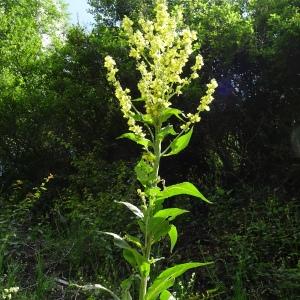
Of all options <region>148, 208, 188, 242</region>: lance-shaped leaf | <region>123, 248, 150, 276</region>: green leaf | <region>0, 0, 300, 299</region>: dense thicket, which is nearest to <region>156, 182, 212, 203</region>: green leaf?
<region>148, 208, 188, 242</region>: lance-shaped leaf

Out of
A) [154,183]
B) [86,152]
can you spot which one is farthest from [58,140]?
[154,183]

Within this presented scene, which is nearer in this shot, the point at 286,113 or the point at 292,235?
the point at 292,235

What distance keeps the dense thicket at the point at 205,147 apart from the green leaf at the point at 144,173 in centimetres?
176

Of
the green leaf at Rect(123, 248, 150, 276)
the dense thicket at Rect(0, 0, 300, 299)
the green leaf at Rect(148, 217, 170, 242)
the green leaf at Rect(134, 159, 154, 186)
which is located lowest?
the green leaf at Rect(123, 248, 150, 276)

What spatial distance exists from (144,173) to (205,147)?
3847 millimetres

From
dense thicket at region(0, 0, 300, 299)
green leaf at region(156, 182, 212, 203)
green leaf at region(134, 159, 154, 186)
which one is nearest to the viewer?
green leaf at region(156, 182, 212, 203)

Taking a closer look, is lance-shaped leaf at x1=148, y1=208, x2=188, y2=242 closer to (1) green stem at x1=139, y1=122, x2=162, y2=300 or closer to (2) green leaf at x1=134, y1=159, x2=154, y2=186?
(1) green stem at x1=139, y1=122, x2=162, y2=300

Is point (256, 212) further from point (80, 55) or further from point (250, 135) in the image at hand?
point (80, 55)

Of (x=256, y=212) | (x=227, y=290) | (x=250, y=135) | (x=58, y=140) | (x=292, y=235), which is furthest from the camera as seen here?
(x=58, y=140)

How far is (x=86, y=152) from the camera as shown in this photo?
7.49 m

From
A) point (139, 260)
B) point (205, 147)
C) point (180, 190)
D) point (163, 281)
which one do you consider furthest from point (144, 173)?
point (205, 147)

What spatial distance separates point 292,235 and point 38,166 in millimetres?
4522

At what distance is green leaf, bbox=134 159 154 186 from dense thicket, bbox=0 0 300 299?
1.76 metres

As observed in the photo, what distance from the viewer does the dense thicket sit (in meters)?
5.06
